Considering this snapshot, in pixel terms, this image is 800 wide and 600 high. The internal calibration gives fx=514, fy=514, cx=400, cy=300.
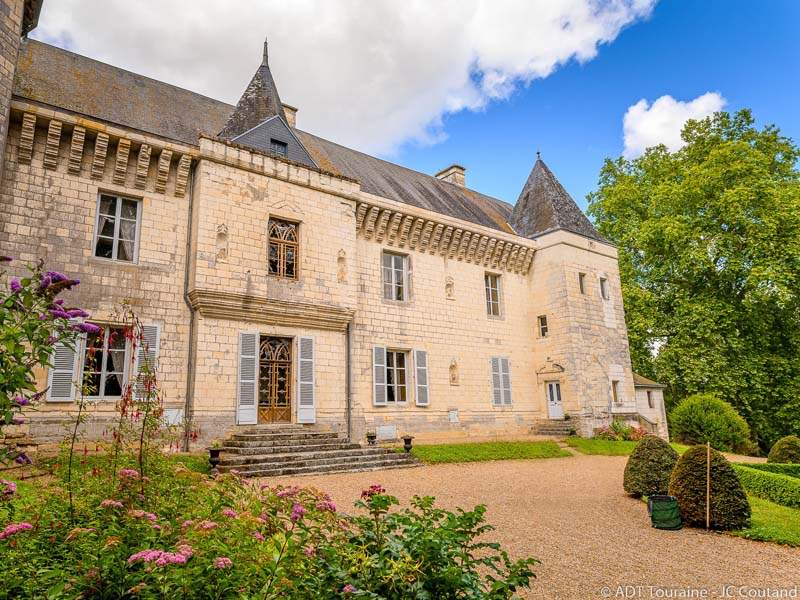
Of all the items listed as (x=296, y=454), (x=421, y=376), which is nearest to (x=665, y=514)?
(x=296, y=454)

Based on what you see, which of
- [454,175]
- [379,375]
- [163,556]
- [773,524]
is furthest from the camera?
[454,175]

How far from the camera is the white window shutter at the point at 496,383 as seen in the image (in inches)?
609

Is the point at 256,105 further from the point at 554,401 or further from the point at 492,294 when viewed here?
the point at 554,401

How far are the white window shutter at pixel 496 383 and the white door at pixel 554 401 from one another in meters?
1.86

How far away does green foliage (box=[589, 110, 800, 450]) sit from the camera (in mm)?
18531

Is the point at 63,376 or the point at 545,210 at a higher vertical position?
the point at 545,210

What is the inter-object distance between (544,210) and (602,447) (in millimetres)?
8309

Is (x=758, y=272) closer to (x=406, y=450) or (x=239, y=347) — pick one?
(x=406, y=450)

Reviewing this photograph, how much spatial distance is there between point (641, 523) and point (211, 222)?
30.6 feet

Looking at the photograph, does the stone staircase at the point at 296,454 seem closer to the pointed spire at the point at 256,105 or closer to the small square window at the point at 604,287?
the pointed spire at the point at 256,105

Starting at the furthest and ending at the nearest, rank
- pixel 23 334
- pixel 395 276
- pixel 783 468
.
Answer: pixel 395 276 → pixel 783 468 → pixel 23 334

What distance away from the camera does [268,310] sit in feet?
36.3

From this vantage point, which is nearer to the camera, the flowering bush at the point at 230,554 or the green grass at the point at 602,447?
the flowering bush at the point at 230,554

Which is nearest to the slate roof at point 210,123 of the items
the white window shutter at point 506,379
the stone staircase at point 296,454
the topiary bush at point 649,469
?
the white window shutter at point 506,379
